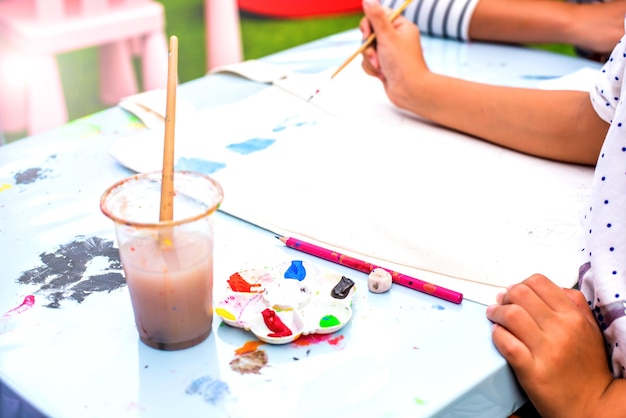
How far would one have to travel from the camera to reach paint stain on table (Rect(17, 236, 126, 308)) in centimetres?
59

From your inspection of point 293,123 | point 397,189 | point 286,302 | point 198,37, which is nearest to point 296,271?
point 286,302

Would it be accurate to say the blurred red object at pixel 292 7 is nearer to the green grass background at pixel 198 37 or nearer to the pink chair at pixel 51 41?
the green grass background at pixel 198 37

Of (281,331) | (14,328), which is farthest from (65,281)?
(281,331)

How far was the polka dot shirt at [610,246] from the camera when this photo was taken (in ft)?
1.83

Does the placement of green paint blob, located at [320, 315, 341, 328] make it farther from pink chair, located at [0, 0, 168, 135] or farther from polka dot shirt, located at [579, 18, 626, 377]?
pink chair, located at [0, 0, 168, 135]

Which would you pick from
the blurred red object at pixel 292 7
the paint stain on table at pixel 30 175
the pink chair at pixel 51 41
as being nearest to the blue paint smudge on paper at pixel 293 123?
the paint stain on table at pixel 30 175

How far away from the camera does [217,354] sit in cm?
52

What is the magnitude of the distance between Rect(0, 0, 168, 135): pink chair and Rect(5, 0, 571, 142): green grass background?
1.09 feet

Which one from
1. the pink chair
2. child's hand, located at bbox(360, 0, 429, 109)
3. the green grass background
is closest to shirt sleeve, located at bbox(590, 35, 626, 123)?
child's hand, located at bbox(360, 0, 429, 109)

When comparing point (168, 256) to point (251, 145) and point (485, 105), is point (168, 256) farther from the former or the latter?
point (485, 105)

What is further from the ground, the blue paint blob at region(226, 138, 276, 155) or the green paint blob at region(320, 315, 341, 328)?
the blue paint blob at region(226, 138, 276, 155)

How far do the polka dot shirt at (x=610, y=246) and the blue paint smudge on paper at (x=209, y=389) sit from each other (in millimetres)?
290

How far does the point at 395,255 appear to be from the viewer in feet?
2.04

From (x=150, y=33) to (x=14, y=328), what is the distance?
4.46 ft
